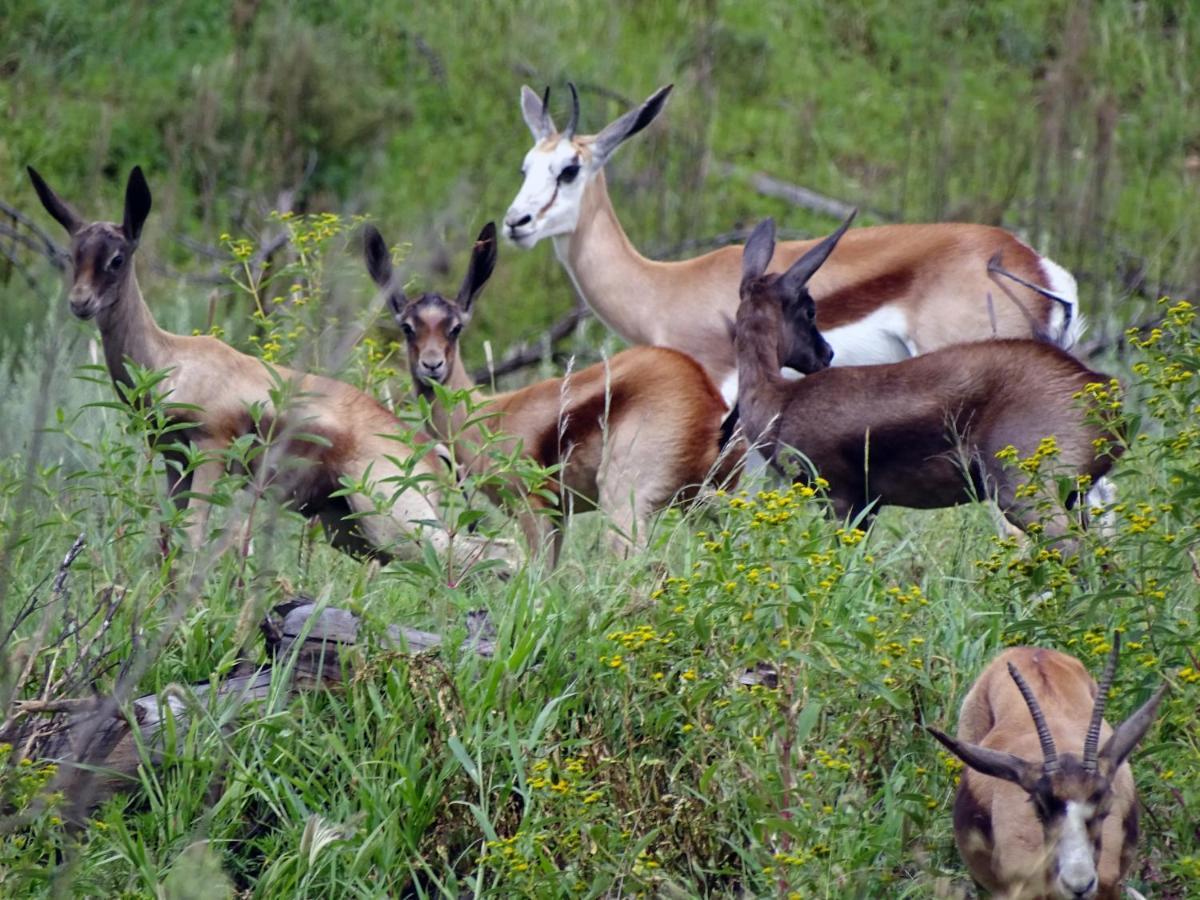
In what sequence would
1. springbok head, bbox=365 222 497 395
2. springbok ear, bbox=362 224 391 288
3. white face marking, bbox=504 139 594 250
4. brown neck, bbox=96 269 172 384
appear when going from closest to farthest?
brown neck, bbox=96 269 172 384, springbok head, bbox=365 222 497 395, springbok ear, bbox=362 224 391 288, white face marking, bbox=504 139 594 250

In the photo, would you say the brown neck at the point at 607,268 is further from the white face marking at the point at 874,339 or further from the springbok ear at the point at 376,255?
the springbok ear at the point at 376,255

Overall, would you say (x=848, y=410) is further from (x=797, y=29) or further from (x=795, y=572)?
(x=797, y=29)

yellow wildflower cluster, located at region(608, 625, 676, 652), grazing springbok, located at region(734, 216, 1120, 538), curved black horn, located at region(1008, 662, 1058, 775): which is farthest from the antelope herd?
yellow wildflower cluster, located at region(608, 625, 676, 652)

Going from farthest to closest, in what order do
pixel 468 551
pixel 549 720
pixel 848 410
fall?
pixel 848 410
pixel 468 551
pixel 549 720

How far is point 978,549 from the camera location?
5441 mm

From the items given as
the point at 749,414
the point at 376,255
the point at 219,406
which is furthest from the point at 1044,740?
the point at 376,255

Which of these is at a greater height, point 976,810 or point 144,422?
→ point 144,422

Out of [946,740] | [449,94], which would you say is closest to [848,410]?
[946,740]

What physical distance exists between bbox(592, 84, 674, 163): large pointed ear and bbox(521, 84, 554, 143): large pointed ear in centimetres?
29

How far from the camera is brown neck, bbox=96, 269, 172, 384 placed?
592 centimetres

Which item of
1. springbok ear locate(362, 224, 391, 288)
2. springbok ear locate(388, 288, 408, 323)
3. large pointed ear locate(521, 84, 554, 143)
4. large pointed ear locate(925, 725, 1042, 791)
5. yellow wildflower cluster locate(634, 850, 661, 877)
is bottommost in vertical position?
large pointed ear locate(521, 84, 554, 143)

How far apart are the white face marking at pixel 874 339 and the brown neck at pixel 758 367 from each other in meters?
1.27

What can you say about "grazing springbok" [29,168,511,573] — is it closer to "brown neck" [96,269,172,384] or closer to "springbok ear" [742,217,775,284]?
"brown neck" [96,269,172,384]

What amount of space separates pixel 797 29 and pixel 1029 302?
7.34 m
